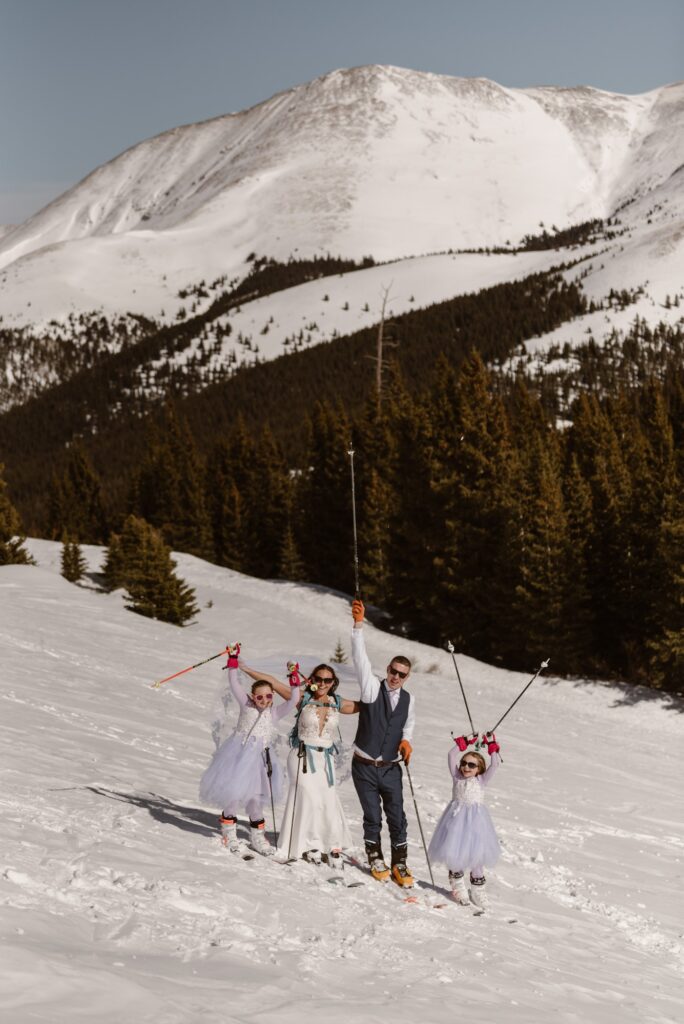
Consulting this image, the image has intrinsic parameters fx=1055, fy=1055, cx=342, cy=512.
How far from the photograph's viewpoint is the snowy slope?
252 inches

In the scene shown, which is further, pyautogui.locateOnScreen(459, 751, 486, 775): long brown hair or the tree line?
the tree line

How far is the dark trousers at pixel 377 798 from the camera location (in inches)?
407

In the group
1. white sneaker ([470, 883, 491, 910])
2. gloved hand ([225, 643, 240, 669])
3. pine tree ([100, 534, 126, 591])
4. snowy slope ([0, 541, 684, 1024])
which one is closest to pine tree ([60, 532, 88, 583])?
pine tree ([100, 534, 126, 591])

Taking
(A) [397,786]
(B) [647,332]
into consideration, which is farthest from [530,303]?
(A) [397,786]

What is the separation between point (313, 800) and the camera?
10.1 m

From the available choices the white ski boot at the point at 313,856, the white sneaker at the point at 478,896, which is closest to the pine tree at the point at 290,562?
the white sneaker at the point at 478,896

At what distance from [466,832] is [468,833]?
0.08ft

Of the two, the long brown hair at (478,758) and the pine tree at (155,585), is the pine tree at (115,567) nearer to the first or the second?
the pine tree at (155,585)

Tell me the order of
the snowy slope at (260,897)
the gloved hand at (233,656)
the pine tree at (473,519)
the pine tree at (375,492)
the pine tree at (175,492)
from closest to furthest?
the snowy slope at (260,897) < the gloved hand at (233,656) < the pine tree at (473,519) < the pine tree at (375,492) < the pine tree at (175,492)

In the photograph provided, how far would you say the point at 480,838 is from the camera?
10.2 m

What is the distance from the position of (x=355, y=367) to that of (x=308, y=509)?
10054 cm

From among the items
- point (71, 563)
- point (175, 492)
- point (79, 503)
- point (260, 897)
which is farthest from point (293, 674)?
point (79, 503)

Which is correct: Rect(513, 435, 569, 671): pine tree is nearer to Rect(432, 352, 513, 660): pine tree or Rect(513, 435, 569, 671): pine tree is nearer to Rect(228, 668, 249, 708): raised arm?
Rect(432, 352, 513, 660): pine tree

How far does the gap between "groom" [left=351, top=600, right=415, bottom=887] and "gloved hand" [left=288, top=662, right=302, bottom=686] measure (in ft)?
2.09
